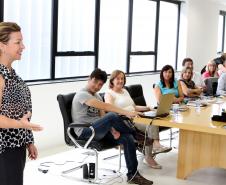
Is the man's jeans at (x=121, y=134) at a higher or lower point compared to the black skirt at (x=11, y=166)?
lower

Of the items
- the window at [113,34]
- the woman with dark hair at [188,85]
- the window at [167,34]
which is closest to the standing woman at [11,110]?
the woman with dark hair at [188,85]

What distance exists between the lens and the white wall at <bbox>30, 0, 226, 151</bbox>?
5043 millimetres

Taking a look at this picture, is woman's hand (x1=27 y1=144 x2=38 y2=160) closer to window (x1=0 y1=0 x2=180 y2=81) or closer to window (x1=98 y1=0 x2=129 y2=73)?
window (x1=0 y1=0 x2=180 y2=81)

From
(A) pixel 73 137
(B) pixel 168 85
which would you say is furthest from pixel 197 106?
(A) pixel 73 137

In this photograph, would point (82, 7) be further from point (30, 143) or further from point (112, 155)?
point (30, 143)

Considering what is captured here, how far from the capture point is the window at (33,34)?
4.85 metres

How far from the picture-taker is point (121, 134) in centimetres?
386

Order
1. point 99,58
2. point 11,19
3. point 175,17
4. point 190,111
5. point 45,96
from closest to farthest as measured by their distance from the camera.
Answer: point 190,111, point 11,19, point 45,96, point 99,58, point 175,17

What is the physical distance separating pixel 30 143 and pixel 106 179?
1.98 meters

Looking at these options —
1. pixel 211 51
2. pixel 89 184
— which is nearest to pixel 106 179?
pixel 89 184

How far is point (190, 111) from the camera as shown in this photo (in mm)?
4234

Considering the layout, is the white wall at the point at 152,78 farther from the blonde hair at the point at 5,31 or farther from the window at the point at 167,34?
the blonde hair at the point at 5,31

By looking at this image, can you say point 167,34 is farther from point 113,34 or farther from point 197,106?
point 197,106

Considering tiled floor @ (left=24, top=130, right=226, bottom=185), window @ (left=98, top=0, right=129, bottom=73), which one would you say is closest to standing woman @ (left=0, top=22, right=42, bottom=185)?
tiled floor @ (left=24, top=130, right=226, bottom=185)
